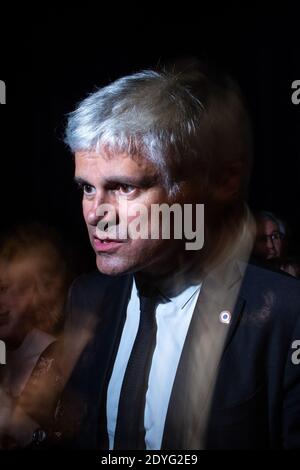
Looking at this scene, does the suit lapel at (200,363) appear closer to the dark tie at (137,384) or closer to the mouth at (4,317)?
the dark tie at (137,384)

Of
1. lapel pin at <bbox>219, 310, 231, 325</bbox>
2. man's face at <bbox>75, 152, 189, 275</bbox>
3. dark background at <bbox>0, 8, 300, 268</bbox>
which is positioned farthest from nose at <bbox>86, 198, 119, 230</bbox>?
lapel pin at <bbox>219, 310, 231, 325</bbox>

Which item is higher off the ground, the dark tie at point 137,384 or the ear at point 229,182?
the ear at point 229,182

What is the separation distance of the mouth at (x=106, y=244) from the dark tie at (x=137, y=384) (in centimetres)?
16

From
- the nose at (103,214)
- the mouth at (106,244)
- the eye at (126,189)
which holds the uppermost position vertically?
the eye at (126,189)

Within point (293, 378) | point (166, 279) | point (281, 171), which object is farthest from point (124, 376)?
point (281, 171)

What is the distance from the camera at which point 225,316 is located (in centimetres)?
109

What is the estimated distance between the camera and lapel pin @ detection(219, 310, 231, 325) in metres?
1.09

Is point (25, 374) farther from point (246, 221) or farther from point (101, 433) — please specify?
point (246, 221)

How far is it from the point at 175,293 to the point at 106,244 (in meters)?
0.21

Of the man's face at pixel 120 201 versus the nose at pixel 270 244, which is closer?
the man's face at pixel 120 201

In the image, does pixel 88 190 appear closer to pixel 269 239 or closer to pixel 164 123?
pixel 164 123

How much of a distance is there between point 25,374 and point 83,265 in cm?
29

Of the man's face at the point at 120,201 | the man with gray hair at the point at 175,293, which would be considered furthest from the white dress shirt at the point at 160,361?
the man's face at the point at 120,201

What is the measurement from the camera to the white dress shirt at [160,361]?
1093 millimetres
